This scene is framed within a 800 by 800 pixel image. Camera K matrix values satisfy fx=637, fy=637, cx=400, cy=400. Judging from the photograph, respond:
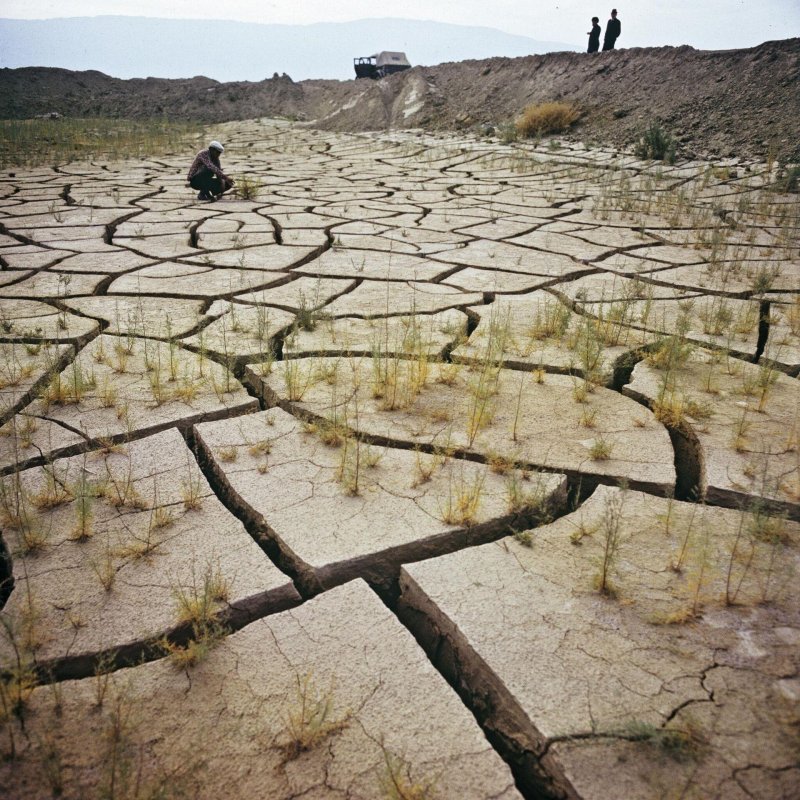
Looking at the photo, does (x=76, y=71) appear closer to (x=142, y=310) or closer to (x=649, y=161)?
(x=649, y=161)

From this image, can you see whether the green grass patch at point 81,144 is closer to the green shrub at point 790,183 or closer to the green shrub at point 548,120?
the green shrub at point 548,120

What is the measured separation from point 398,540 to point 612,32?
1406cm

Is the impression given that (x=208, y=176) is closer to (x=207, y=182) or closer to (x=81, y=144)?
(x=207, y=182)

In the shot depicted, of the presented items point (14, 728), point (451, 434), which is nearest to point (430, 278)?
point (451, 434)

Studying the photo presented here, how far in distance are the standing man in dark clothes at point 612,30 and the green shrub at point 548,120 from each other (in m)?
3.71

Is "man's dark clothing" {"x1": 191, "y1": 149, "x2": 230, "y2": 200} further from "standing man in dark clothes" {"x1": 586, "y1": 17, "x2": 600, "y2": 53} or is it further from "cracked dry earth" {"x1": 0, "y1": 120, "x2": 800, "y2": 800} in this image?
"standing man in dark clothes" {"x1": 586, "y1": 17, "x2": 600, "y2": 53}

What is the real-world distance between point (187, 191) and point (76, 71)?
69.1 ft

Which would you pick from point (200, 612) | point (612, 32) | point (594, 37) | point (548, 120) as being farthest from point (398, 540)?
point (594, 37)

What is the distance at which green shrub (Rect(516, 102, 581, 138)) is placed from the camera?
32.3ft

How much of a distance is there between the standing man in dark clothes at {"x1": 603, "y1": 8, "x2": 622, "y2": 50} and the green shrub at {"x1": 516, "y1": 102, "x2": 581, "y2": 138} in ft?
12.2

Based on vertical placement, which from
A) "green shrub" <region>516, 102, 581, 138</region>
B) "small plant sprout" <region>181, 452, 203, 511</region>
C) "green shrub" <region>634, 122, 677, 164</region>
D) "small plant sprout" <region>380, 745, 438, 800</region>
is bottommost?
"small plant sprout" <region>380, 745, 438, 800</region>

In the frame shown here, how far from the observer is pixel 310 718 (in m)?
0.95

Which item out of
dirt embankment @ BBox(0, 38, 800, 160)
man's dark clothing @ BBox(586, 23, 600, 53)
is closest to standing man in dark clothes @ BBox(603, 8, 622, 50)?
man's dark clothing @ BBox(586, 23, 600, 53)

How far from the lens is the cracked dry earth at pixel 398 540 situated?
928mm
